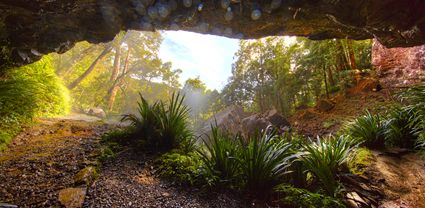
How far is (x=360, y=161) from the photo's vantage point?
3.04 metres

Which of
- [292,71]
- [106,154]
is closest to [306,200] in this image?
[106,154]

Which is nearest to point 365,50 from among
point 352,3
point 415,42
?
point 415,42

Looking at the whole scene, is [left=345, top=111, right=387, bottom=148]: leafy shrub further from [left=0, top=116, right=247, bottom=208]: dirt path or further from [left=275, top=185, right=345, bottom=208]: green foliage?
[left=0, top=116, right=247, bottom=208]: dirt path

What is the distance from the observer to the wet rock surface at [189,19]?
3051 millimetres

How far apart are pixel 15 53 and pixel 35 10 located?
37.0 inches

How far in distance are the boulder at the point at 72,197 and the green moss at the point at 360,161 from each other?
3.23 m

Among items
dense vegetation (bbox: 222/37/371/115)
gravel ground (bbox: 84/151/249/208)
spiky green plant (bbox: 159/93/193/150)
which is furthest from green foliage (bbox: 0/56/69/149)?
dense vegetation (bbox: 222/37/371/115)

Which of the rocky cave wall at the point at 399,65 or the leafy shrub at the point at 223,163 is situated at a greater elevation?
the rocky cave wall at the point at 399,65

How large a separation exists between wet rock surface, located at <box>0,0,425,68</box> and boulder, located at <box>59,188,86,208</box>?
8.59 ft

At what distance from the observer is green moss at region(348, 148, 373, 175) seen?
2889mm

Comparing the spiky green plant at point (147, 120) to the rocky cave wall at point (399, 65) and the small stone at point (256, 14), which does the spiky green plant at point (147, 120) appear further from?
the rocky cave wall at point (399, 65)

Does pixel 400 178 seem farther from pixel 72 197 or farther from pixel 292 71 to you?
pixel 292 71

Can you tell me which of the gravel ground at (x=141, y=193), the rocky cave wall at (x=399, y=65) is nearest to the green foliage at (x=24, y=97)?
the gravel ground at (x=141, y=193)

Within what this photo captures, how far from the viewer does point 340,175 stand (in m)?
2.60
